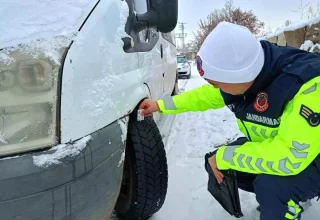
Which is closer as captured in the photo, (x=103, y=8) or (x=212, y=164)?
(x=103, y=8)

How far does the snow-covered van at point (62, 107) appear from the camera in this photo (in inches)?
46.6

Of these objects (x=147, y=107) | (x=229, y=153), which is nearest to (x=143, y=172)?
(x=147, y=107)

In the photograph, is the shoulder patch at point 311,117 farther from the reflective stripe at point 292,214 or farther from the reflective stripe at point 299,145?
the reflective stripe at point 292,214

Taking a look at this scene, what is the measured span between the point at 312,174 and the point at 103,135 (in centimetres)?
97

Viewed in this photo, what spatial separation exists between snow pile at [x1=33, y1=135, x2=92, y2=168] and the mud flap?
0.86 metres

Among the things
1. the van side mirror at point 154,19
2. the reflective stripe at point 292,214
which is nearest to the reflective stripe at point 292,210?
the reflective stripe at point 292,214

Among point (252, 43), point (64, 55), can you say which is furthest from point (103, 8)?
point (252, 43)

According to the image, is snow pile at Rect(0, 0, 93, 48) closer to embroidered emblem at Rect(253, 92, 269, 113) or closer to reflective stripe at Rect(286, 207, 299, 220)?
embroidered emblem at Rect(253, 92, 269, 113)

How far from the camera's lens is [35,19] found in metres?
1.33

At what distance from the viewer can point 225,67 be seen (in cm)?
144

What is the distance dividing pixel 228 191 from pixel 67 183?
97 cm

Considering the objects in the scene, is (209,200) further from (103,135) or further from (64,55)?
(64,55)

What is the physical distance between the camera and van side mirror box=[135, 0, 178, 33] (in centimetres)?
178

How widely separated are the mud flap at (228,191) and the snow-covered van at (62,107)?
62cm
